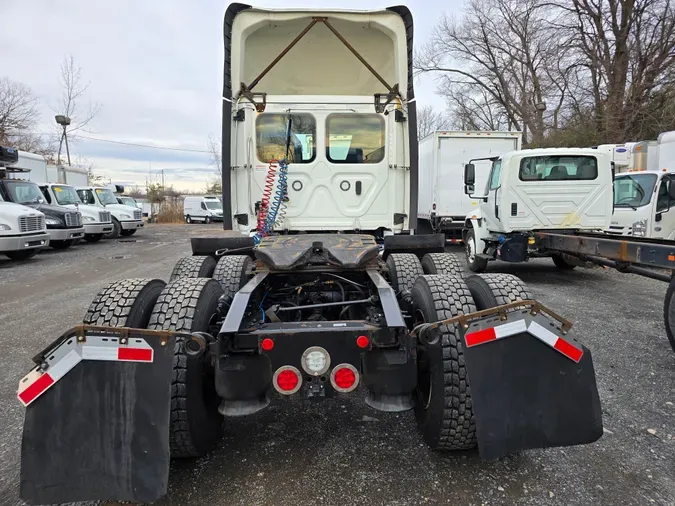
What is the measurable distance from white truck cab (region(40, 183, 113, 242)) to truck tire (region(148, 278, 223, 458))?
15.4 m

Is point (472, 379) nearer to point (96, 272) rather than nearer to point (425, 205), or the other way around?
point (96, 272)

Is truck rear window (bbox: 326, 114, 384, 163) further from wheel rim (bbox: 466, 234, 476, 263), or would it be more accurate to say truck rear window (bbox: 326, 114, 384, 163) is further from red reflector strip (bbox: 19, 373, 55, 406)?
wheel rim (bbox: 466, 234, 476, 263)

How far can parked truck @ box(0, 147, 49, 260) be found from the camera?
35.6ft

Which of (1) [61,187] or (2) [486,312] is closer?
(2) [486,312]

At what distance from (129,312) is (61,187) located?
16.9m

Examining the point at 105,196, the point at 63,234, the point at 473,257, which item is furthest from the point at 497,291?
the point at 105,196

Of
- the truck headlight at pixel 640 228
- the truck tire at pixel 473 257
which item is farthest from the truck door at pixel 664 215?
the truck tire at pixel 473 257

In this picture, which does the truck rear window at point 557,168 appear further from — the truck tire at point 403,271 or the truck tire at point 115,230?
the truck tire at point 115,230

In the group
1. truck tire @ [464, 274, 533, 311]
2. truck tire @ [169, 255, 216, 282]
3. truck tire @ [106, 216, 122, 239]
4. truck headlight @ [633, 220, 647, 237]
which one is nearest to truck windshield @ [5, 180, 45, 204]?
truck tire @ [106, 216, 122, 239]

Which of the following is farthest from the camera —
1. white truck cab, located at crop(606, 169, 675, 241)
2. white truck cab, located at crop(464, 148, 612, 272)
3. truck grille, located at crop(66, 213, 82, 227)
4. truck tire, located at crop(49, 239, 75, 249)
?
truck tire, located at crop(49, 239, 75, 249)

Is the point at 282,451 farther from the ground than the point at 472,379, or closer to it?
closer to it

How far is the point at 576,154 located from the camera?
7930 millimetres

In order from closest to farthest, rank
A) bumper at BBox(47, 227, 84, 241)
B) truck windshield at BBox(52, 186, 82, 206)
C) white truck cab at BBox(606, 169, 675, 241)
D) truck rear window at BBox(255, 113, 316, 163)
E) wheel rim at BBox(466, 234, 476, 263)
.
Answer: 1. truck rear window at BBox(255, 113, 316, 163)
2. white truck cab at BBox(606, 169, 675, 241)
3. wheel rim at BBox(466, 234, 476, 263)
4. bumper at BBox(47, 227, 84, 241)
5. truck windshield at BBox(52, 186, 82, 206)

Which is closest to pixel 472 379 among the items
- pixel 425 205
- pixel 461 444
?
pixel 461 444
